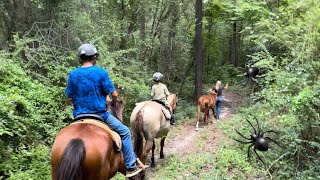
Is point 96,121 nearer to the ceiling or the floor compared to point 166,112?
nearer to the ceiling

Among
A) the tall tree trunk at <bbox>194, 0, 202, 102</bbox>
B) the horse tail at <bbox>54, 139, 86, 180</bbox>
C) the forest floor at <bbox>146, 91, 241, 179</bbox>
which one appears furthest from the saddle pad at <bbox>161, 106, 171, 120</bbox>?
the tall tree trunk at <bbox>194, 0, 202, 102</bbox>

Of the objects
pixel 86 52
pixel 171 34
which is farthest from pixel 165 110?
pixel 171 34

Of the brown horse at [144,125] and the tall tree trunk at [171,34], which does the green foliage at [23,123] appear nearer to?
the brown horse at [144,125]

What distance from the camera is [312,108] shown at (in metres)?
7.04

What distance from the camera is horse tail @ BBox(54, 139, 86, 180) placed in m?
4.13

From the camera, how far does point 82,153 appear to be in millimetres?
4270

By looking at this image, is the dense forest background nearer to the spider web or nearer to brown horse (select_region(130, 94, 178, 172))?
the spider web

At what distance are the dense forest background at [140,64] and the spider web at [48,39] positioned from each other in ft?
0.14

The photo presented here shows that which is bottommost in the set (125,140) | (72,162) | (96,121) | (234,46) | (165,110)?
(165,110)

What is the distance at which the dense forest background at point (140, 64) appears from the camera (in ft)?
23.1

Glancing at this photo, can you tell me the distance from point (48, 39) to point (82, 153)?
8796mm

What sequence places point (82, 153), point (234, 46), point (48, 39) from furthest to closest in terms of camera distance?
point (234, 46)
point (48, 39)
point (82, 153)

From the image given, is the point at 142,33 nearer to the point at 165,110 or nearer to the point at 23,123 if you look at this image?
the point at 165,110

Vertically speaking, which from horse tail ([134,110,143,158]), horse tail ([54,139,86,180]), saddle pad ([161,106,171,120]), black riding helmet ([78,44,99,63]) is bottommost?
horse tail ([134,110,143,158])
